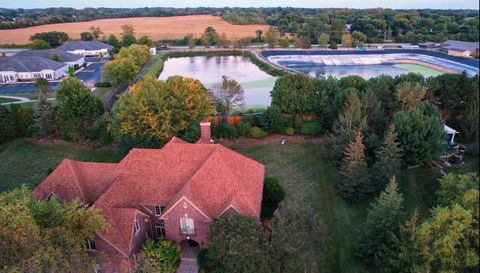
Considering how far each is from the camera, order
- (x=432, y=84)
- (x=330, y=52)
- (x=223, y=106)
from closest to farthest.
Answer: (x=432, y=84) < (x=223, y=106) < (x=330, y=52)

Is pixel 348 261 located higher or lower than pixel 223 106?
lower

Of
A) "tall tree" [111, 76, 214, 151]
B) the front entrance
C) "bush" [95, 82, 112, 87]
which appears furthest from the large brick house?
"bush" [95, 82, 112, 87]

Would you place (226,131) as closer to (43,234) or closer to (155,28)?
(43,234)

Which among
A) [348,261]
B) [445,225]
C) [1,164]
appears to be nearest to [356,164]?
[348,261]

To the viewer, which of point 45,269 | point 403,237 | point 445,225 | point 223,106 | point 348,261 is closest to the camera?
point 45,269

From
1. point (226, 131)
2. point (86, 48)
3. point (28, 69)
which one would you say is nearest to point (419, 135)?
point (226, 131)

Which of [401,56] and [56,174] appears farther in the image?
→ [401,56]

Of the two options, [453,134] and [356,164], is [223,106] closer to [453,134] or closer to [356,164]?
[356,164]
